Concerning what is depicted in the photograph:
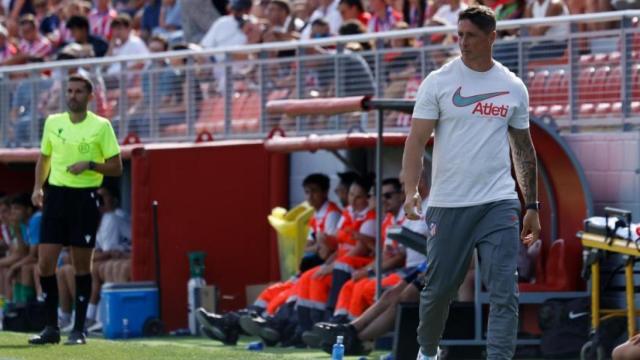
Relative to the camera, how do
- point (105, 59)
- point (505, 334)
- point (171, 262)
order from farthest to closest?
point (105, 59) < point (171, 262) < point (505, 334)

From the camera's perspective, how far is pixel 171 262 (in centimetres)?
1527

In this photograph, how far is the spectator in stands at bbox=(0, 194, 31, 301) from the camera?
17.3 meters

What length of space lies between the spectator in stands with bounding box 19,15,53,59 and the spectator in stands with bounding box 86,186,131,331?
5.16m

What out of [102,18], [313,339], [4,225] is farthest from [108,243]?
[102,18]

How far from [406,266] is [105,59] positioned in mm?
6201

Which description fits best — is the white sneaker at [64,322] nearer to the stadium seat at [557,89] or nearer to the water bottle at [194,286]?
the water bottle at [194,286]

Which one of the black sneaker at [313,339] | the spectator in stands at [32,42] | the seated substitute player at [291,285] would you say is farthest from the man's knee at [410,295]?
the spectator in stands at [32,42]

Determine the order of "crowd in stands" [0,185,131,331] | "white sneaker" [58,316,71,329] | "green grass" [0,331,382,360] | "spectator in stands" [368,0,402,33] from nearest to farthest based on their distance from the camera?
1. "green grass" [0,331,382,360]
2. "white sneaker" [58,316,71,329]
3. "crowd in stands" [0,185,131,331]
4. "spectator in stands" [368,0,402,33]

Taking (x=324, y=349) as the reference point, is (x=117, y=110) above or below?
above

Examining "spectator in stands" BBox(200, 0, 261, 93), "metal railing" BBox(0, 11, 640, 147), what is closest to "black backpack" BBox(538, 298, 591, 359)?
"metal railing" BBox(0, 11, 640, 147)

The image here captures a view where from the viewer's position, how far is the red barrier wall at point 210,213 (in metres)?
15.1

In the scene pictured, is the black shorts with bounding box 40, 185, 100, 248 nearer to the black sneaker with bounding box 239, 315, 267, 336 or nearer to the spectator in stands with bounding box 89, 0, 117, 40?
the black sneaker with bounding box 239, 315, 267, 336

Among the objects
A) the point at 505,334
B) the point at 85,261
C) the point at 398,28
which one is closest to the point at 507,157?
the point at 505,334

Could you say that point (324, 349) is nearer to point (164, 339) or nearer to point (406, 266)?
point (406, 266)
